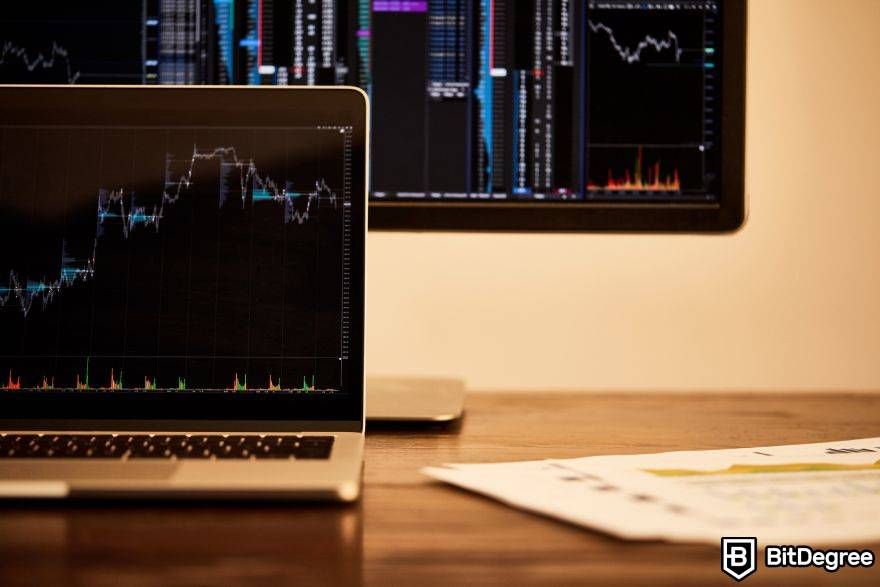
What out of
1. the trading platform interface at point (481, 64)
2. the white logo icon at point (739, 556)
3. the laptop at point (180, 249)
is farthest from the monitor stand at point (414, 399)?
the white logo icon at point (739, 556)

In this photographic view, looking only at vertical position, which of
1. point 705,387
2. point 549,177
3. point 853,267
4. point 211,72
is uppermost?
point 211,72

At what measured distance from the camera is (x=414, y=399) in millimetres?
873

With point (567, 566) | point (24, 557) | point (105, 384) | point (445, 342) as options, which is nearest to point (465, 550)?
point (567, 566)

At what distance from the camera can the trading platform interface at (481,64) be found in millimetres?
854

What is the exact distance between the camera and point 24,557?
1.45 feet

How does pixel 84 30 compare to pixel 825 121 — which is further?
pixel 825 121

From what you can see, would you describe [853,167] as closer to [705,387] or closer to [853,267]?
[853,267]

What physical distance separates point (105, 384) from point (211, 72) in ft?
1.11

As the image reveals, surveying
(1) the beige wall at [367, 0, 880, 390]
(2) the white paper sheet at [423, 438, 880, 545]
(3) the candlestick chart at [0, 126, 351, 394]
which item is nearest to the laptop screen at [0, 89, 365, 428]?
(3) the candlestick chart at [0, 126, 351, 394]

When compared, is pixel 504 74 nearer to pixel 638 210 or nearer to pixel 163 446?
pixel 638 210

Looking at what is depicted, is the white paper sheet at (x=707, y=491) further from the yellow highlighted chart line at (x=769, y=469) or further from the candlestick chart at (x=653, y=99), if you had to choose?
the candlestick chart at (x=653, y=99)

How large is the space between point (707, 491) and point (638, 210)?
0.40 m

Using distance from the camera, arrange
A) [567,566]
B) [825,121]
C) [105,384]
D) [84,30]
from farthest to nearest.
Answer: [825,121] < [84,30] < [105,384] < [567,566]

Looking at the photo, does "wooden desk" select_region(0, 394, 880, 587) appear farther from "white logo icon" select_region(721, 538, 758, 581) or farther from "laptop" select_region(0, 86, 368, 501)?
"laptop" select_region(0, 86, 368, 501)
